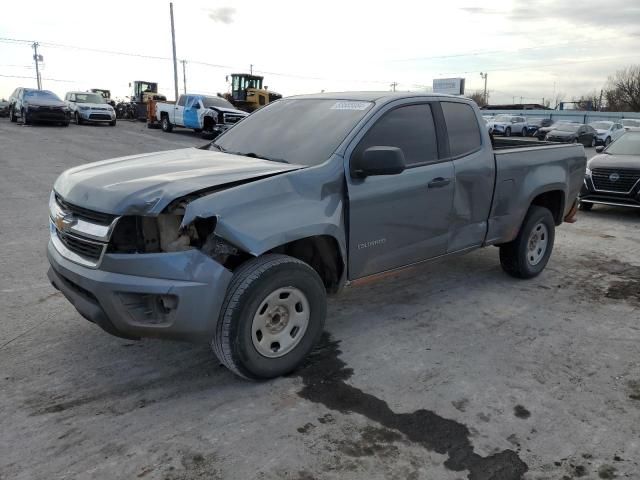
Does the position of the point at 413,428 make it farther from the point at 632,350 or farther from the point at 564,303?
the point at 564,303

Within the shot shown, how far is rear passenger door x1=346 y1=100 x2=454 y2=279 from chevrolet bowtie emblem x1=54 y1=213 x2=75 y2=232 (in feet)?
5.90

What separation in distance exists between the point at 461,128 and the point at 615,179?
6.38m

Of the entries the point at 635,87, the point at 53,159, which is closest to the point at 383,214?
the point at 53,159

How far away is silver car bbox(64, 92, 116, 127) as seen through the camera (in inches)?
1089

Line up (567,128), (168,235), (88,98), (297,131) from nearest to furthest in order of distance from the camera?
(168,235), (297,131), (88,98), (567,128)

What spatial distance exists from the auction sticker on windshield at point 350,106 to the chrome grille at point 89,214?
2.05m

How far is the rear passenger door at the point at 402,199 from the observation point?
152 inches

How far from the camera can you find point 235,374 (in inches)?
135

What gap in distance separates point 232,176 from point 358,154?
0.98 m

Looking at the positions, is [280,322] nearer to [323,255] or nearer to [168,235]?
[323,255]

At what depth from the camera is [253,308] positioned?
319 centimetres

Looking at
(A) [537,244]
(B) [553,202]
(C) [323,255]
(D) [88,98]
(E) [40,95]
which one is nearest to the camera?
(C) [323,255]

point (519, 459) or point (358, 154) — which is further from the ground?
point (358, 154)

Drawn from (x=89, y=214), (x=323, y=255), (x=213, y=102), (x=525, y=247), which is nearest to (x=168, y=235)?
(x=89, y=214)
